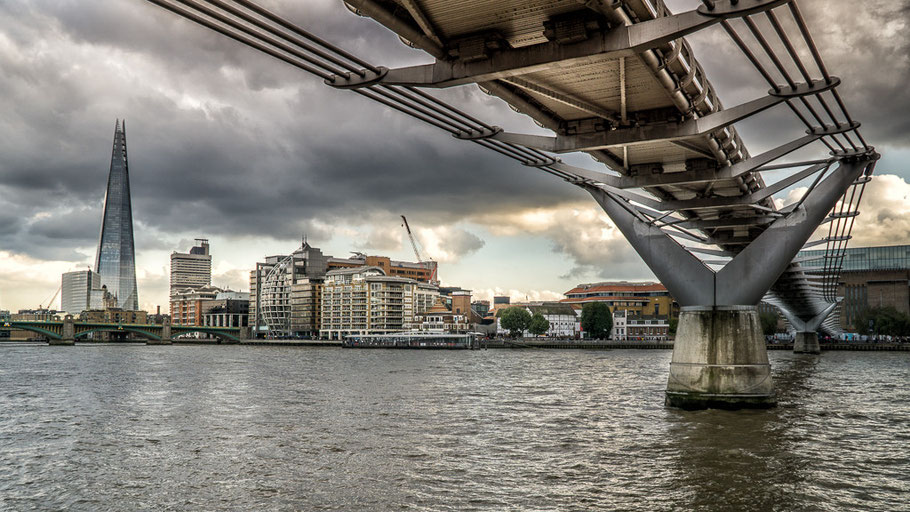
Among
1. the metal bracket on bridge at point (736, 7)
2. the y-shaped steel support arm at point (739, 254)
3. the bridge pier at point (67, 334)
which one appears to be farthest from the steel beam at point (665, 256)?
the bridge pier at point (67, 334)

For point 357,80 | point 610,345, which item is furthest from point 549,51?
point 610,345

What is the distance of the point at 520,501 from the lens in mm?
13719

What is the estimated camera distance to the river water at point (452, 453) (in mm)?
14219

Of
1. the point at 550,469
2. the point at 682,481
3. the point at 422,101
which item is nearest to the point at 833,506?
the point at 682,481

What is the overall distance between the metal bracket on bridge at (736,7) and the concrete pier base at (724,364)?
16.3 meters

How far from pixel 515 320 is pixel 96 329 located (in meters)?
84.1

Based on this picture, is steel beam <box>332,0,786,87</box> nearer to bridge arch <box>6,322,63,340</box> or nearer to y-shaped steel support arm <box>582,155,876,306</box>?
y-shaped steel support arm <box>582,155,876,306</box>

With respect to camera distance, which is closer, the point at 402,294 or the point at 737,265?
the point at 737,265

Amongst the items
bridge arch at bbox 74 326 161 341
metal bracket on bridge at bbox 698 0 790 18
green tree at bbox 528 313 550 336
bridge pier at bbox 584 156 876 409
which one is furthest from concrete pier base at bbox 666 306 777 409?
bridge arch at bbox 74 326 161 341

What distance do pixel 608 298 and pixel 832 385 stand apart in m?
139

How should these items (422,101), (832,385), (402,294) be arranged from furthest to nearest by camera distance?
(402,294)
(832,385)
(422,101)

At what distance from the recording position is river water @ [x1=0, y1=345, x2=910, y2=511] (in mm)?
14219

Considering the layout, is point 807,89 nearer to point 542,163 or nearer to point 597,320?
point 542,163

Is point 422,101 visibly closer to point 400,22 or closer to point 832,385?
point 400,22
